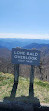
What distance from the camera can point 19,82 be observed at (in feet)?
29.9

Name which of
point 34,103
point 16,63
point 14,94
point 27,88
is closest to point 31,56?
point 16,63

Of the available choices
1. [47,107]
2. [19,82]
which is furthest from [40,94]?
[19,82]

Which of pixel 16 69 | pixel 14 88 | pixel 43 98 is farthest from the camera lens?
pixel 16 69

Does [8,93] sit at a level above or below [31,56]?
below

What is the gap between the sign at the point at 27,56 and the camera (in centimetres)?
827

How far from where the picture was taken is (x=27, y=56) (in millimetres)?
8289

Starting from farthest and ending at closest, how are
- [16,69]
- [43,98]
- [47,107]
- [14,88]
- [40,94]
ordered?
1. [16,69]
2. [14,88]
3. [40,94]
4. [43,98]
5. [47,107]

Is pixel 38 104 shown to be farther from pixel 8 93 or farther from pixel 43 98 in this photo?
pixel 8 93

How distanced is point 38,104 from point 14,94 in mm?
1779

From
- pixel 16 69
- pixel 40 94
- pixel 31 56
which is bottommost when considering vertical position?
pixel 40 94

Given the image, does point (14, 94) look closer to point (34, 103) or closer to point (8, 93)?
point (8, 93)

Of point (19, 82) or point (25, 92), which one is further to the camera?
point (19, 82)

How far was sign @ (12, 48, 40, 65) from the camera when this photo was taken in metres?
8.27

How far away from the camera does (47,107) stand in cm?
566
